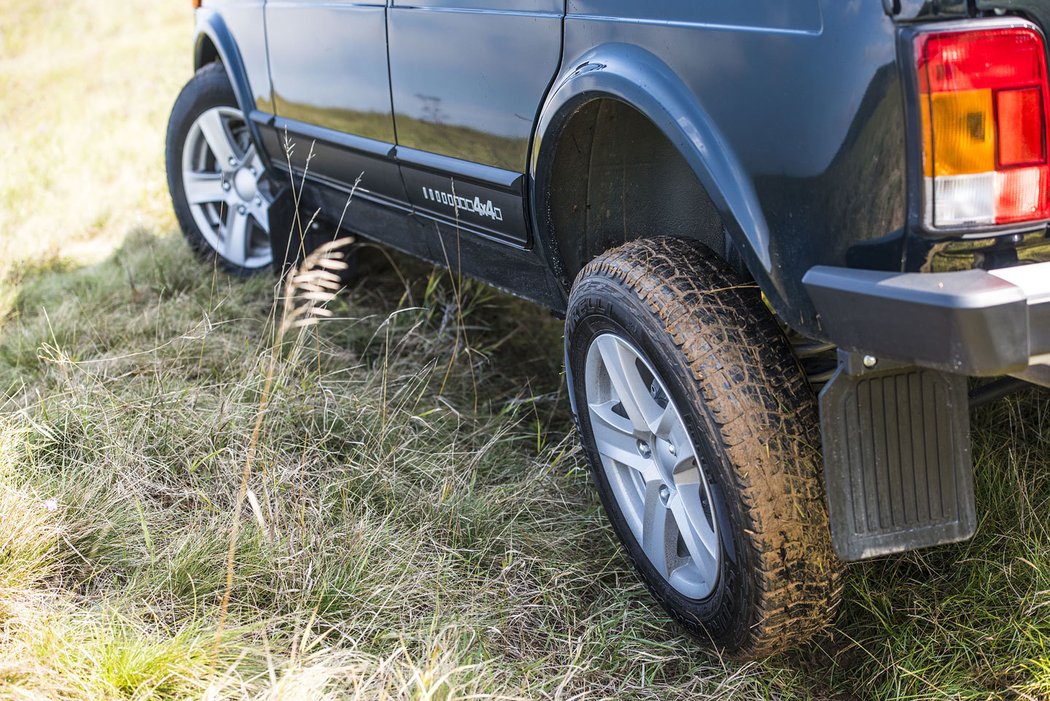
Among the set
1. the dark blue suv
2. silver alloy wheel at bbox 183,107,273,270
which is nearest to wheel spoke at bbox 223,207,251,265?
silver alloy wheel at bbox 183,107,273,270

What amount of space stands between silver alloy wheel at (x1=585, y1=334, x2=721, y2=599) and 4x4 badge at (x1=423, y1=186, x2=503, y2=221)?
21.1 inches

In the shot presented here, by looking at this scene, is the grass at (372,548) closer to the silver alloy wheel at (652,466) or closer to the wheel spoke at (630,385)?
the silver alloy wheel at (652,466)

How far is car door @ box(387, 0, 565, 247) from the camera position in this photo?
7.46ft

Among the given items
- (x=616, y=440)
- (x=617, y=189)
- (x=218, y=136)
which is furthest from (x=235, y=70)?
(x=616, y=440)

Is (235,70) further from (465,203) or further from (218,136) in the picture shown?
(465,203)

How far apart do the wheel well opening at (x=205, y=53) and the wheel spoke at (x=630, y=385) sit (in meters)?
2.72

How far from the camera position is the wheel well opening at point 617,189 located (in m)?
2.23

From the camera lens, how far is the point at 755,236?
1.74 metres

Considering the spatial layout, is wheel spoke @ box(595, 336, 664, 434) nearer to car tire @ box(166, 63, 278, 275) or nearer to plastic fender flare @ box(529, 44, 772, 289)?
plastic fender flare @ box(529, 44, 772, 289)

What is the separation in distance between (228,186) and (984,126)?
3.30 m

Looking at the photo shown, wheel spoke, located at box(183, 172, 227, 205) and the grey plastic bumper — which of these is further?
wheel spoke, located at box(183, 172, 227, 205)

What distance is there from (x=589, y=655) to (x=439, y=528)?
53 centimetres

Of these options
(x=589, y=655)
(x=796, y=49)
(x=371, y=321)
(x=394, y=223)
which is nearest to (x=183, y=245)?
(x=371, y=321)

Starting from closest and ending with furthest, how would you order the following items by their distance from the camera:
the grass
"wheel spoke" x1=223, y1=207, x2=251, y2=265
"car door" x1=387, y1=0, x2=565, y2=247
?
the grass → "car door" x1=387, y1=0, x2=565, y2=247 → "wheel spoke" x1=223, y1=207, x2=251, y2=265
